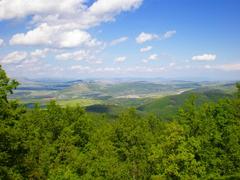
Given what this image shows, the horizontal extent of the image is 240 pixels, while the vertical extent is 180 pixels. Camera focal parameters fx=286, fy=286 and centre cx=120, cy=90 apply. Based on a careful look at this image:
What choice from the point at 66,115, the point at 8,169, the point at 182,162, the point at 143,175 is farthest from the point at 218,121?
the point at 8,169

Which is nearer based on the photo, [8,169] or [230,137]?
[8,169]

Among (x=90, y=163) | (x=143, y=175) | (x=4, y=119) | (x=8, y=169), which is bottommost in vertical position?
(x=143, y=175)

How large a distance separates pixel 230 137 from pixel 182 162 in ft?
31.6


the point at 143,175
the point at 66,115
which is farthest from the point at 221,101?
the point at 66,115

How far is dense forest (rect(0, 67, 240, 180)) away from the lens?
36.0m

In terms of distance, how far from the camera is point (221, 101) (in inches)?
2172

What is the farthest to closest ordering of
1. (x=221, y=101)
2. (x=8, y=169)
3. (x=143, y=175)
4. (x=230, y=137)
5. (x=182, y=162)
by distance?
(x=143, y=175), (x=221, y=101), (x=230, y=137), (x=182, y=162), (x=8, y=169)

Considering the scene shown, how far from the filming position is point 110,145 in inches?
2215

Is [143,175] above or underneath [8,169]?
underneath

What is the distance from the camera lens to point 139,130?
62344mm

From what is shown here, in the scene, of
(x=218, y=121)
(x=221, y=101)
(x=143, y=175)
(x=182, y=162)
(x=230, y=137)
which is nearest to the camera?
(x=182, y=162)

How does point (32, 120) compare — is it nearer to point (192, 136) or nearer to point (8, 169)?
point (8, 169)

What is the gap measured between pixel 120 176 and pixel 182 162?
1388 cm

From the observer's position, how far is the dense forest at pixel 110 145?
36.0 m
